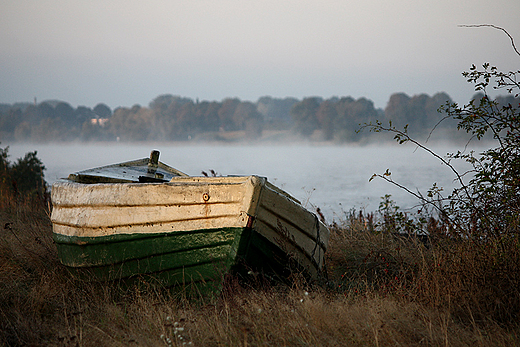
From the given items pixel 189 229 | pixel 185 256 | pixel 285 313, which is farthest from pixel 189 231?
pixel 285 313

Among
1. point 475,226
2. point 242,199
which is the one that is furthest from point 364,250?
point 242,199

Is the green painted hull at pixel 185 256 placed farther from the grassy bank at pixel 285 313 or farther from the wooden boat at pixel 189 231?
the grassy bank at pixel 285 313

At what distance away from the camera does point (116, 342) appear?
3.26 meters

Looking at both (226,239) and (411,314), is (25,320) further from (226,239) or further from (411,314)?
(411,314)

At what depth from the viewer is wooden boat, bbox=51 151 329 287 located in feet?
12.7

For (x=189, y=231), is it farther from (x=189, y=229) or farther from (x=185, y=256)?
(x=185, y=256)

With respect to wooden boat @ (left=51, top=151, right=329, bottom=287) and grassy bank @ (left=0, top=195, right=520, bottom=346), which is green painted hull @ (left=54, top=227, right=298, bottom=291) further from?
grassy bank @ (left=0, top=195, right=520, bottom=346)

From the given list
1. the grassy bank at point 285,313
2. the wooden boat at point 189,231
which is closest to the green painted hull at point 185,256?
the wooden boat at point 189,231

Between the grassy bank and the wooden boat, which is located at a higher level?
the wooden boat

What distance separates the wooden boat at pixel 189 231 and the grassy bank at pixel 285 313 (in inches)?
9.1

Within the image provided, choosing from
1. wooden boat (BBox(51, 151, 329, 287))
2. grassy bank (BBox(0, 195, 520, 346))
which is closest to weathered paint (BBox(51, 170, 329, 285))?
wooden boat (BBox(51, 151, 329, 287))

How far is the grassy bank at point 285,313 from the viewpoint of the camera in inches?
126

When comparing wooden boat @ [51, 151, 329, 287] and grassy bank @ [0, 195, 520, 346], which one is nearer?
grassy bank @ [0, 195, 520, 346]

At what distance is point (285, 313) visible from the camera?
3.48 meters
